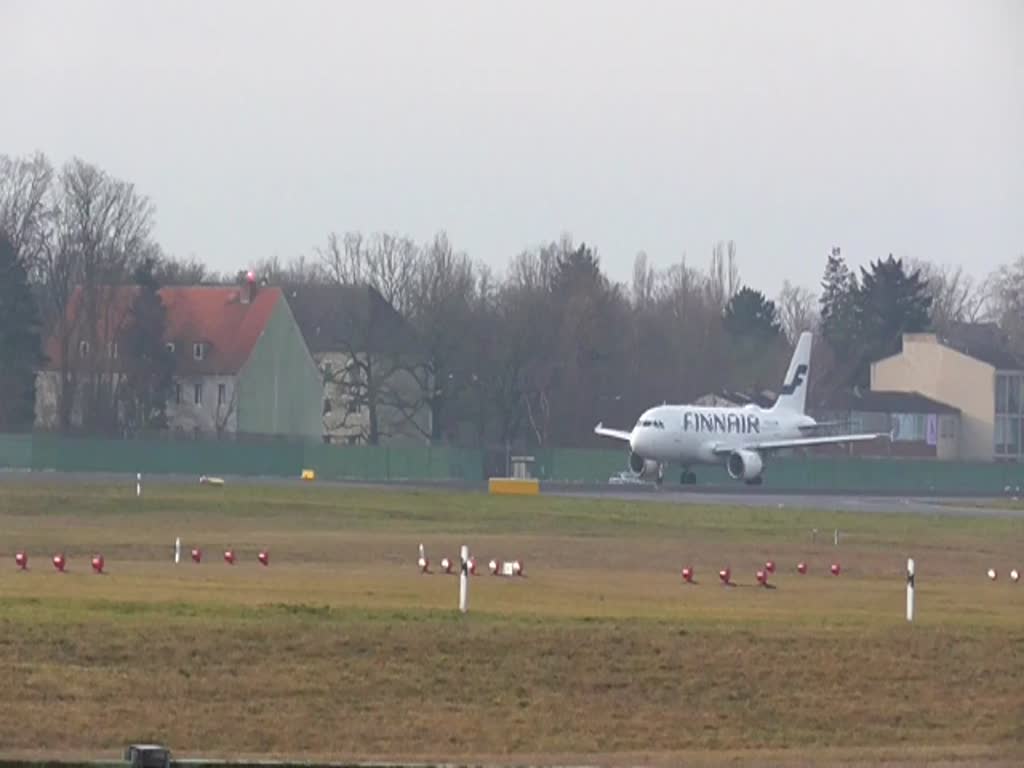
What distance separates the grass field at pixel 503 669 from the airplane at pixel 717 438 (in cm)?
4659

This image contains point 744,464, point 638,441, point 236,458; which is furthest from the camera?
point 236,458

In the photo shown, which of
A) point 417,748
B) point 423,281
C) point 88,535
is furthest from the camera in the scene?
point 423,281

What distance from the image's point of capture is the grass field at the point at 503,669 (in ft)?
71.2

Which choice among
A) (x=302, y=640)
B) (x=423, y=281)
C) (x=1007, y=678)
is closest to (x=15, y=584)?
(x=302, y=640)

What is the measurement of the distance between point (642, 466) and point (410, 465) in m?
10.9

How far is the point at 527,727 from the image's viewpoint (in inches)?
Answer: 882

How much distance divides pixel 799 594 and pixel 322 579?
721 centimetres

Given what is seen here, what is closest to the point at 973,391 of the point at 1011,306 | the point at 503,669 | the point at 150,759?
the point at 1011,306

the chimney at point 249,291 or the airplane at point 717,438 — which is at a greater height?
the chimney at point 249,291

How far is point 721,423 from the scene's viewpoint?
277 feet

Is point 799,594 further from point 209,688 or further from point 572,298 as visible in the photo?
point 572,298

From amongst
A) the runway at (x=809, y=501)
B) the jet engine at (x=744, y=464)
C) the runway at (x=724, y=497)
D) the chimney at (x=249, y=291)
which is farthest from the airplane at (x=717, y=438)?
the chimney at (x=249, y=291)

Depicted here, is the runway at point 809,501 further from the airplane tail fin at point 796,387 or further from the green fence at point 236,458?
the green fence at point 236,458

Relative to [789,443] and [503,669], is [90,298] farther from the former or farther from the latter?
[503,669]
